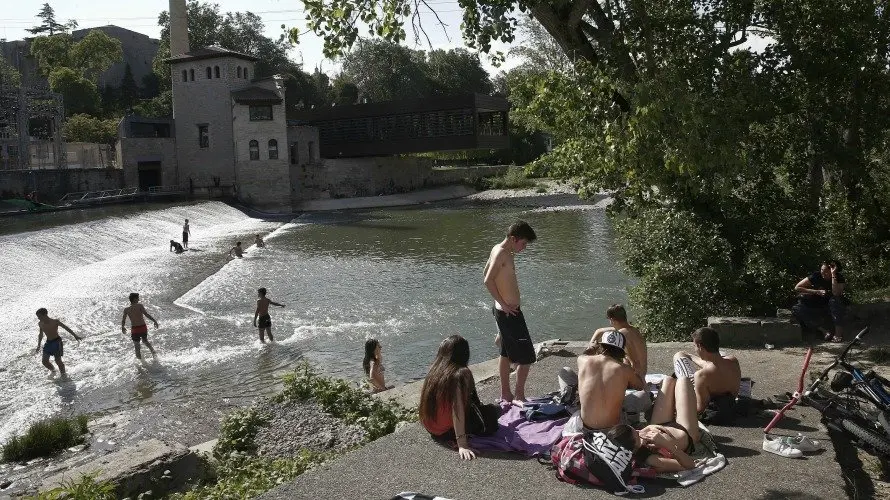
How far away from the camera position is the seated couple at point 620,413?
5.68 m

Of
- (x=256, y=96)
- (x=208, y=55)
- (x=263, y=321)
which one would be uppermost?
(x=208, y=55)

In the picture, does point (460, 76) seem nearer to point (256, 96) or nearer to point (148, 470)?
point (256, 96)

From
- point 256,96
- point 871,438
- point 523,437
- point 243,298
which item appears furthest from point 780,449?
point 256,96

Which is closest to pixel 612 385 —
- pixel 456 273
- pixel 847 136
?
pixel 847 136

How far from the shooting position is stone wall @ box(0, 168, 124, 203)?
40344 mm

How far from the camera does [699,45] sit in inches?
484

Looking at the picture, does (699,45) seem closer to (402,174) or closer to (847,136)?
(847,136)

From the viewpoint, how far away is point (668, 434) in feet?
19.2

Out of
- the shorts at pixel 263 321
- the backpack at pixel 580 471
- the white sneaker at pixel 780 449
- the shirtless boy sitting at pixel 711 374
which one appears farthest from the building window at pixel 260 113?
the white sneaker at pixel 780 449

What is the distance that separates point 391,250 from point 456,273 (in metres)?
6.91

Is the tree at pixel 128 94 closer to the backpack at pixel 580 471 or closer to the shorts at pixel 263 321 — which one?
the shorts at pixel 263 321

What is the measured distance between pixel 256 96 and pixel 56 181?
13998 millimetres

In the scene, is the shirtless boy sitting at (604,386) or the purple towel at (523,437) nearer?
the shirtless boy sitting at (604,386)

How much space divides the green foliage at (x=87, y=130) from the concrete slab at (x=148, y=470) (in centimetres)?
5581
